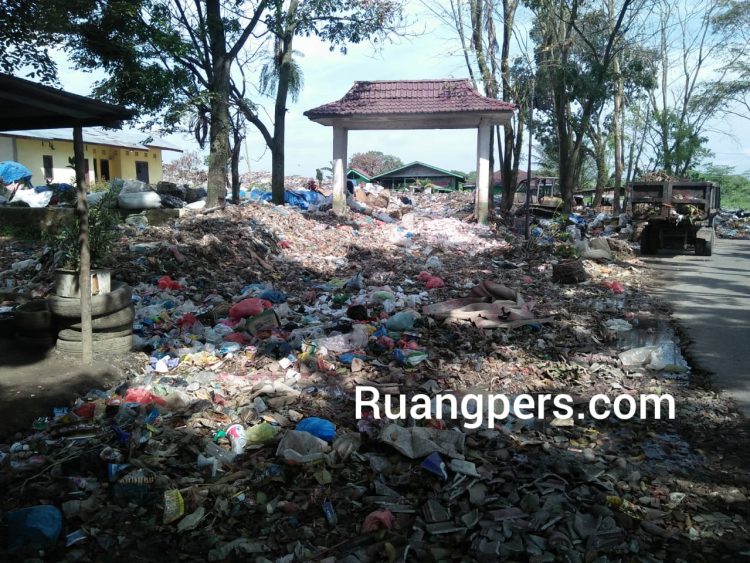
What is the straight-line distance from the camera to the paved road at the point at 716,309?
4852 millimetres

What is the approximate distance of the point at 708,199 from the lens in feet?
41.6

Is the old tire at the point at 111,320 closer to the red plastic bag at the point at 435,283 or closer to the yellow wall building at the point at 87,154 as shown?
the red plastic bag at the point at 435,283

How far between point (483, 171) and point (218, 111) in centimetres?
755

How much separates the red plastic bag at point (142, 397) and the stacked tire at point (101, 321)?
0.86m

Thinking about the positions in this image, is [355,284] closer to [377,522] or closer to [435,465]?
[435,465]

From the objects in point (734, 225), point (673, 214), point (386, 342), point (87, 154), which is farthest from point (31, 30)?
point (734, 225)

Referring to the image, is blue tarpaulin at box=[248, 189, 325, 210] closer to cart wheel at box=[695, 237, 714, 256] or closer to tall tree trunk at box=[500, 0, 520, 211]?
tall tree trunk at box=[500, 0, 520, 211]

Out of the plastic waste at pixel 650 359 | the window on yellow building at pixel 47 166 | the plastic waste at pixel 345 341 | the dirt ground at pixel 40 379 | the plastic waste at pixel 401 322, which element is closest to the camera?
the dirt ground at pixel 40 379

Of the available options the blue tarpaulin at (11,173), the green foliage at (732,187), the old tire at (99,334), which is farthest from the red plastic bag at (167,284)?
the green foliage at (732,187)

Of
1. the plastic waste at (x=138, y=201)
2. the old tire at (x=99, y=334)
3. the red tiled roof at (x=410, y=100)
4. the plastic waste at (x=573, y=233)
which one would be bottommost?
the old tire at (x=99, y=334)

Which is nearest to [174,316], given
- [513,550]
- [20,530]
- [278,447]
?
[278,447]

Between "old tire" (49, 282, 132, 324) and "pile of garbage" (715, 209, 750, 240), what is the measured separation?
20.2 m

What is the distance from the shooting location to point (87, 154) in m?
24.7

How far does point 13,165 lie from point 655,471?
65.5ft
